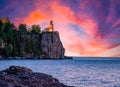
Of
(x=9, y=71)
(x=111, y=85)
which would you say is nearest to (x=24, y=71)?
(x=9, y=71)

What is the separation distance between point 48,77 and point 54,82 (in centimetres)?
59

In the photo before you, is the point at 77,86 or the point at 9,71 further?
the point at 77,86

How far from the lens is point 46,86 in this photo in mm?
25203

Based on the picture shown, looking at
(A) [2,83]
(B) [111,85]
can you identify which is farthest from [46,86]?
(B) [111,85]

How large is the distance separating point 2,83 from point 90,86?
109 feet

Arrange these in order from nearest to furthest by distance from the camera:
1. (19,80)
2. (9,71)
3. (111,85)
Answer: (19,80) < (9,71) < (111,85)

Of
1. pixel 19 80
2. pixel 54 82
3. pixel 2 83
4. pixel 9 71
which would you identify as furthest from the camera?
pixel 9 71

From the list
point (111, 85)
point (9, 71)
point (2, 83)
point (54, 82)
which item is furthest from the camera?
point (111, 85)

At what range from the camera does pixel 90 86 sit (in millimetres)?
54000

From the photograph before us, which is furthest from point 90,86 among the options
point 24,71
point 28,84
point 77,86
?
point 28,84

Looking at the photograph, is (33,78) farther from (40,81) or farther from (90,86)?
(90,86)

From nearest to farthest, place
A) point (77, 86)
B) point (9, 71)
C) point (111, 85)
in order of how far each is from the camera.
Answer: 1. point (9, 71)
2. point (77, 86)
3. point (111, 85)

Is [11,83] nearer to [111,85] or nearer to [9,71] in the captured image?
[9,71]

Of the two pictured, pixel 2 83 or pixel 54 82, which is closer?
pixel 2 83
